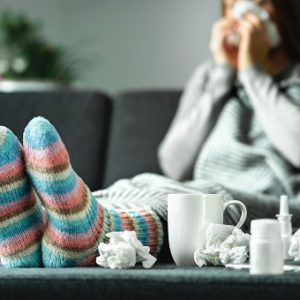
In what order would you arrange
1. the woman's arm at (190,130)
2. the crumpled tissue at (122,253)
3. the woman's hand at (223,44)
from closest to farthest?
1. the crumpled tissue at (122,253)
2. the woman's arm at (190,130)
3. the woman's hand at (223,44)

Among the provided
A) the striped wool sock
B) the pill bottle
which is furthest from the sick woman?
the pill bottle

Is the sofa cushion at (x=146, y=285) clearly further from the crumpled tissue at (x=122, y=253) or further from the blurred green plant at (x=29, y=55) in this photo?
the blurred green plant at (x=29, y=55)

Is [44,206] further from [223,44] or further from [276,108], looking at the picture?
[223,44]

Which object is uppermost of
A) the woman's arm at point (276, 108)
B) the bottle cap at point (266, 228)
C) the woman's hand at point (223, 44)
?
the woman's hand at point (223, 44)

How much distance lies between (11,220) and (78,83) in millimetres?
2451

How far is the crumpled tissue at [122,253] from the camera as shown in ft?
2.96

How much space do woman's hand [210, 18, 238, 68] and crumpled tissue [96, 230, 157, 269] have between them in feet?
3.65

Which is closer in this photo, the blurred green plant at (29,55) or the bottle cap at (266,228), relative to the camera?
the bottle cap at (266,228)

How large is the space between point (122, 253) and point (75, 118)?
1118 millimetres

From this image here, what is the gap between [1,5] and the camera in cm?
342

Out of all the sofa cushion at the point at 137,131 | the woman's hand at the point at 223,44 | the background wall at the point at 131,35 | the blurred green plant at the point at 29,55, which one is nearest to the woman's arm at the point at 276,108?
the woman's hand at the point at 223,44

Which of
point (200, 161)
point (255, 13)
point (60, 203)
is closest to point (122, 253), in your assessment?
point (60, 203)

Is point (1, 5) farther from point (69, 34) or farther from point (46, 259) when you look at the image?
point (46, 259)

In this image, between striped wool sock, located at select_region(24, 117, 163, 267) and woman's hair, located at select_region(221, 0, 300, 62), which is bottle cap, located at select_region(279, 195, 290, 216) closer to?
striped wool sock, located at select_region(24, 117, 163, 267)
